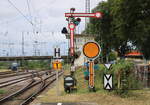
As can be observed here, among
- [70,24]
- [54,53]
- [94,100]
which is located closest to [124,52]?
[70,24]

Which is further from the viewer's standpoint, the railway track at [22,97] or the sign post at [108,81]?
the railway track at [22,97]

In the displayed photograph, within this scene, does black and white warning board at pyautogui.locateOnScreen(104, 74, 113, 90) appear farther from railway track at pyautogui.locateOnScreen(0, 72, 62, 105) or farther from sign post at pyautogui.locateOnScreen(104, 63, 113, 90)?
railway track at pyautogui.locateOnScreen(0, 72, 62, 105)

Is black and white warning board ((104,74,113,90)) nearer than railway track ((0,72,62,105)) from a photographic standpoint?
Yes

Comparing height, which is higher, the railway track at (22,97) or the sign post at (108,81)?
the sign post at (108,81)

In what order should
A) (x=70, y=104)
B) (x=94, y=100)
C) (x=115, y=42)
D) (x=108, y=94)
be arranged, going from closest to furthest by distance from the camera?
(x=70, y=104) → (x=94, y=100) → (x=108, y=94) → (x=115, y=42)

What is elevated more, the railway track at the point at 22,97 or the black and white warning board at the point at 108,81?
the black and white warning board at the point at 108,81

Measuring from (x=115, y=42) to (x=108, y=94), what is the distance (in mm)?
19479

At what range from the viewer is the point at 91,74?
44.9 ft

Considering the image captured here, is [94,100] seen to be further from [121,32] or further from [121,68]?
[121,32]

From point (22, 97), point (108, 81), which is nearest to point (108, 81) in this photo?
point (108, 81)

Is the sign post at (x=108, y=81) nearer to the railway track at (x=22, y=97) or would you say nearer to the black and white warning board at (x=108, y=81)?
the black and white warning board at (x=108, y=81)

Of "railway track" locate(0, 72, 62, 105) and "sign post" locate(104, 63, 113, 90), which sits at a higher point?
"sign post" locate(104, 63, 113, 90)

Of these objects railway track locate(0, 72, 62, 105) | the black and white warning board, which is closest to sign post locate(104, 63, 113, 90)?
the black and white warning board

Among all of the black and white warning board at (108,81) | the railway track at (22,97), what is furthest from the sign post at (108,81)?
the railway track at (22,97)
